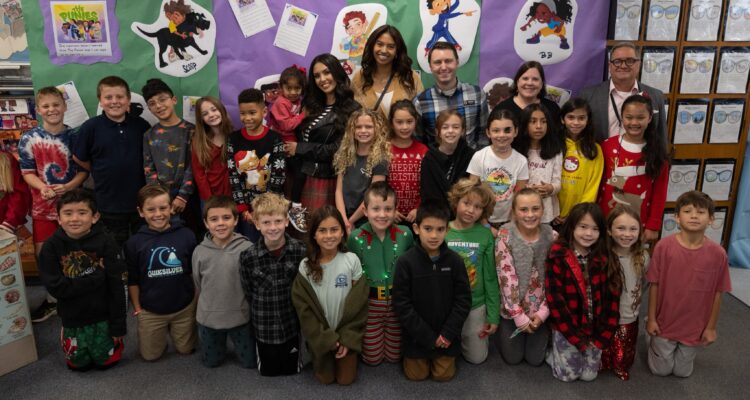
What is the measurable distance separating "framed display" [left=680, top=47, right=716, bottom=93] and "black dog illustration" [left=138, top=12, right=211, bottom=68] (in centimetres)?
316

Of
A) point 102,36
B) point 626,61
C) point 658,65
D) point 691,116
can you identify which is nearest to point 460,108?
point 626,61

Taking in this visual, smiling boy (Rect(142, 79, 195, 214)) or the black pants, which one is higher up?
smiling boy (Rect(142, 79, 195, 214))

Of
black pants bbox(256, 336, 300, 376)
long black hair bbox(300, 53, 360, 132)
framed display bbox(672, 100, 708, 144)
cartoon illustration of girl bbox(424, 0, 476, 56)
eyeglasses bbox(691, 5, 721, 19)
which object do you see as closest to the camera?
black pants bbox(256, 336, 300, 376)

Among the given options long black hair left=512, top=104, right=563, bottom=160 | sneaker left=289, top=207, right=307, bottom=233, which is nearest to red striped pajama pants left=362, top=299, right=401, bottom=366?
sneaker left=289, top=207, right=307, bottom=233

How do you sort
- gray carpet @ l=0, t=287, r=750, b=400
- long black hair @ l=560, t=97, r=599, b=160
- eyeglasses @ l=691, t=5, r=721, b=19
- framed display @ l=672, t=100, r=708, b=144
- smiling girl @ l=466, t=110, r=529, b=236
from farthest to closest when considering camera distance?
1. framed display @ l=672, t=100, r=708, b=144
2. eyeglasses @ l=691, t=5, r=721, b=19
3. long black hair @ l=560, t=97, r=599, b=160
4. smiling girl @ l=466, t=110, r=529, b=236
5. gray carpet @ l=0, t=287, r=750, b=400

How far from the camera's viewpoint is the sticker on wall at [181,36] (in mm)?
3336

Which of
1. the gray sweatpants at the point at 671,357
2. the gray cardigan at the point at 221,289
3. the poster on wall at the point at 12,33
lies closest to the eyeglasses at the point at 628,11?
the gray sweatpants at the point at 671,357

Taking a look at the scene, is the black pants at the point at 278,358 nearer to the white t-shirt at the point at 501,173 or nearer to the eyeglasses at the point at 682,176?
the white t-shirt at the point at 501,173

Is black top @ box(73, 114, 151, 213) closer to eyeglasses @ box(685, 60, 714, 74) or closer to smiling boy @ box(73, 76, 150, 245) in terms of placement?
smiling boy @ box(73, 76, 150, 245)

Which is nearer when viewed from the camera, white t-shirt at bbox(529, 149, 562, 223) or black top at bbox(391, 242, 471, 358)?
black top at bbox(391, 242, 471, 358)

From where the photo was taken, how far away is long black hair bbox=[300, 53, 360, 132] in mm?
2998

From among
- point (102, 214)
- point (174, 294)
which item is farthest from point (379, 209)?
point (102, 214)

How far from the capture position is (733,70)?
3.55 meters

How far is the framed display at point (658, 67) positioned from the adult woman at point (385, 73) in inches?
60.4
